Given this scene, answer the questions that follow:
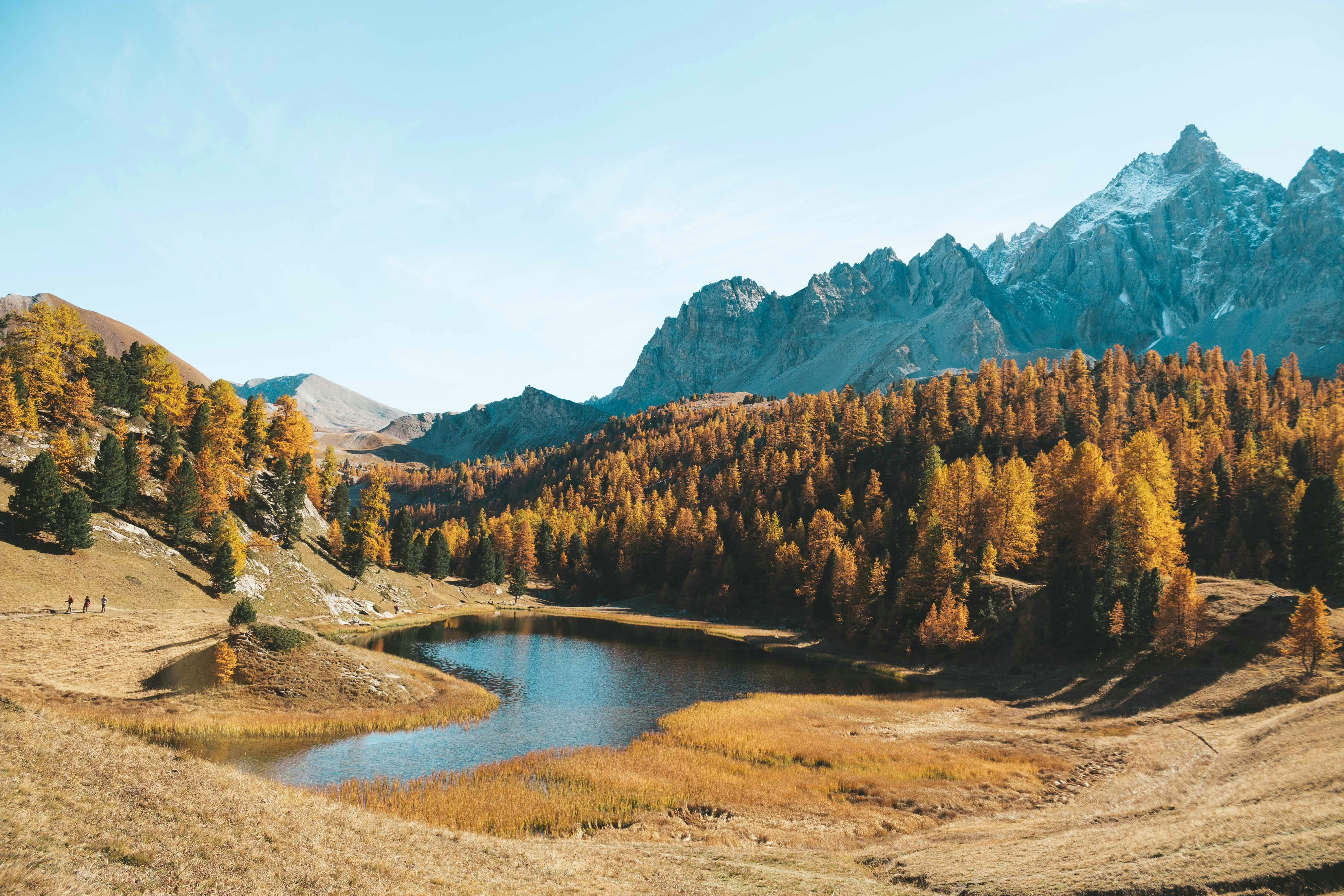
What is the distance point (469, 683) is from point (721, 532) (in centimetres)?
10097

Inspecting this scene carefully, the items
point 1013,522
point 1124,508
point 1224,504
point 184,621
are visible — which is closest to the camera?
point 184,621

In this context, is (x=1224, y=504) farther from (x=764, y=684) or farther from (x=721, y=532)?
(x=721, y=532)

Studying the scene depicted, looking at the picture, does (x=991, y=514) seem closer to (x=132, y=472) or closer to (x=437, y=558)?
(x=437, y=558)

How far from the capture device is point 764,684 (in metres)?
69.7

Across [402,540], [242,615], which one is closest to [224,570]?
[242,615]

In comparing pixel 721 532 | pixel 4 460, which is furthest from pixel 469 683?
pixel 721 532

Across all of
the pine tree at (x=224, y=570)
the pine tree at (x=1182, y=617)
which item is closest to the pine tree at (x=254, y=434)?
the pine tree at (x=224, y=570)

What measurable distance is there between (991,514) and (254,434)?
113m

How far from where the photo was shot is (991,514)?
90.1 meters

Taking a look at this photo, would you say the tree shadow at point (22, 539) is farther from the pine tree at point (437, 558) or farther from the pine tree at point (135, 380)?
the pine tree at point (437, 558)

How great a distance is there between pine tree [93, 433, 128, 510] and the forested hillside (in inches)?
1723

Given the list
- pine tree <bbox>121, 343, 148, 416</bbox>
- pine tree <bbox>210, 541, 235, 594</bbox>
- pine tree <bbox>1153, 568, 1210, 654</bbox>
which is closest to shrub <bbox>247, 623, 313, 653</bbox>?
pine tree <bbox>210, 541, 235, 594</bbox>

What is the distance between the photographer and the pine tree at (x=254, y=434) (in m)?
102

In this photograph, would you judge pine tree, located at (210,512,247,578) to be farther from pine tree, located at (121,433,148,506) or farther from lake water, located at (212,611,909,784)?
lake water, located at (212,611,909,784)
